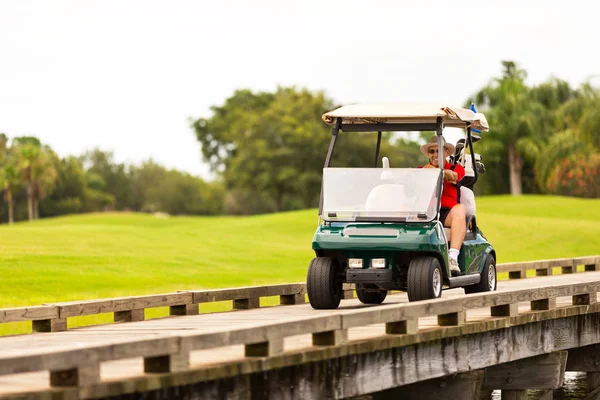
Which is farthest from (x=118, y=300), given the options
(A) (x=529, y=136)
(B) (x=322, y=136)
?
(B) (x=322, y=136)

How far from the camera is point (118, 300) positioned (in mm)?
13312

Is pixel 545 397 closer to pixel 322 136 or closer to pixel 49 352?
pixel 49 352

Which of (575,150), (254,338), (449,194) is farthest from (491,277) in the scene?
(575,150)

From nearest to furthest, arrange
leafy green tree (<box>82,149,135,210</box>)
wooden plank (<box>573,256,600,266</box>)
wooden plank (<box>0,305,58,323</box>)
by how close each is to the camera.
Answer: wooden plank (<box>0,305,58,323</box>), wooden plank (<box>573,256,600,266</box>), leafy green tree (<box>82,149,135,210</box>)

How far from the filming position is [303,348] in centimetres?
956

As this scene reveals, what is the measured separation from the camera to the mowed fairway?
27281 millimetres

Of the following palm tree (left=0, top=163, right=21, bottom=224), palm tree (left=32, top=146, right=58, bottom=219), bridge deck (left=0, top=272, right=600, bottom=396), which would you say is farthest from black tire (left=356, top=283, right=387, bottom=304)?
palm tree (left=0, top=163, right=21, bottom=224)

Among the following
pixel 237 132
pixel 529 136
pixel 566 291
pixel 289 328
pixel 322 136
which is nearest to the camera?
pixel 289 328

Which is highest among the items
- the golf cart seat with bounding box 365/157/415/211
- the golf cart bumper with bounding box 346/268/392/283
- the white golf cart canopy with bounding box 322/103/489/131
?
the white golf cart canopy with bounding box 322/103/489/131

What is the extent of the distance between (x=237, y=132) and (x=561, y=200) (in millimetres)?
36063

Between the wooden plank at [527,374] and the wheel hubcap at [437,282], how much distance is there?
3.29 ft

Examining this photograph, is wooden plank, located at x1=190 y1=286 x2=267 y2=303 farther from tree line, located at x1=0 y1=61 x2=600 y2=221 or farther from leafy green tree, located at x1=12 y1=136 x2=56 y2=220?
leafy green tree, located at x1=12 y1=136 x2=56 y2=220

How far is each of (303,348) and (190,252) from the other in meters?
28.6

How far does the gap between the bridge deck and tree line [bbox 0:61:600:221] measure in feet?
181
